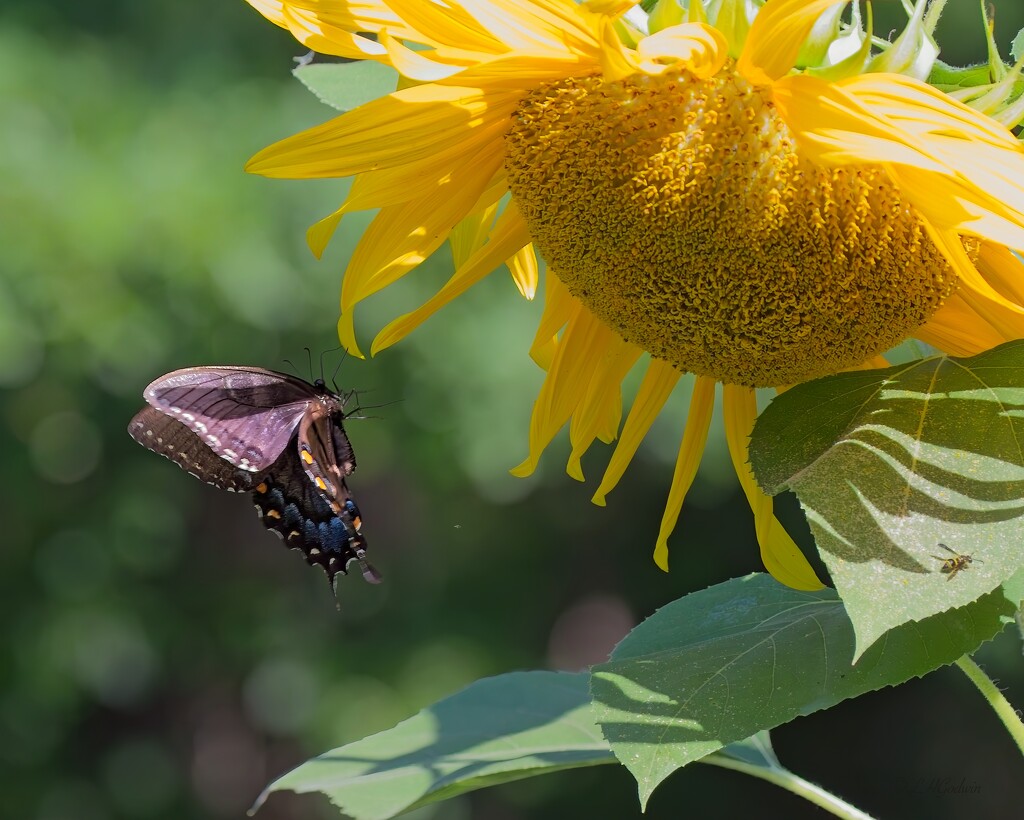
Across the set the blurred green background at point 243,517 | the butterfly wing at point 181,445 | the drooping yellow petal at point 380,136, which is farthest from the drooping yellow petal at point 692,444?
the blurred green background at point 243,517

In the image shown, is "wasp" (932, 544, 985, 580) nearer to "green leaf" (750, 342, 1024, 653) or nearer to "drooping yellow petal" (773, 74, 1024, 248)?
"green leaf" (750, 342, 1024, 653)

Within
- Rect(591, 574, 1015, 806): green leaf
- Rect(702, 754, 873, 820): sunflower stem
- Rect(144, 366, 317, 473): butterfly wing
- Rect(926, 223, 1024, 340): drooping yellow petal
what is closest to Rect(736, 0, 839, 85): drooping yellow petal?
Rect(926, 223, 1024, 340): drooping yellow petal

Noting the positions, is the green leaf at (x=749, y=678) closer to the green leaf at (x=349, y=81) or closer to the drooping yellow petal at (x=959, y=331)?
the drooping yellow petal at (x=959, y=331)

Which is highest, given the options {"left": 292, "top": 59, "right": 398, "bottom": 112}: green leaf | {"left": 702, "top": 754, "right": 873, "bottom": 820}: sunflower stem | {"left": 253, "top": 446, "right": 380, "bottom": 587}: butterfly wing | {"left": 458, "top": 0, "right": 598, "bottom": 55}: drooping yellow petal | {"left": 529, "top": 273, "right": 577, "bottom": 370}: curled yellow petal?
{"left": 458, "top": 0, "right": 598, "bottom": 55}: drooping yellow petal

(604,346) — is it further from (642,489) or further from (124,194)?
(642,489)

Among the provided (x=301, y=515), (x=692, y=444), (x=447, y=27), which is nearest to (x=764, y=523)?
(x=692, y=444)

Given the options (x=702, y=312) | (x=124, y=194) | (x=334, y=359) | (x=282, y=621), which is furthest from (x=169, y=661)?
(x=702, y=312)
